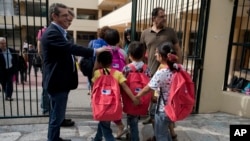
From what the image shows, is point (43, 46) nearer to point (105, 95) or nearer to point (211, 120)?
point (105, 95)

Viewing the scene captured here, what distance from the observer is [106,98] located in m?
2.58

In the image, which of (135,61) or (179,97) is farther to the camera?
(135,61)

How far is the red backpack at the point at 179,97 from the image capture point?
2439 mm

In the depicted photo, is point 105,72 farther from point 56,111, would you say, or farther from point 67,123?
point 67,123

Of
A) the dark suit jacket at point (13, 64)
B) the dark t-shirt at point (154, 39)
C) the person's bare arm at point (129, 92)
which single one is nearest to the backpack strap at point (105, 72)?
the person's bare arm at point (129, 92)

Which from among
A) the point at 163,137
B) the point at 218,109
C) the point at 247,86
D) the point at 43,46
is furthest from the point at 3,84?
the point at 247,86

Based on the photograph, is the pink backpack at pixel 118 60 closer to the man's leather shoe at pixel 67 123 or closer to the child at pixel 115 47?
the child at pixel 115 47

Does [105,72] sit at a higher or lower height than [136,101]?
higher

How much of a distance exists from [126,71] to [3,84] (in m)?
3.45

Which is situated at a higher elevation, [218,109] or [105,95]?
[105,95]

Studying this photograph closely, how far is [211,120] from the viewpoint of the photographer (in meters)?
4.24

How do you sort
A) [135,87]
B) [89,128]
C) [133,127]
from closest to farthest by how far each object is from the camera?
1. [135,87]
2. [133,127]
3. [89,128]

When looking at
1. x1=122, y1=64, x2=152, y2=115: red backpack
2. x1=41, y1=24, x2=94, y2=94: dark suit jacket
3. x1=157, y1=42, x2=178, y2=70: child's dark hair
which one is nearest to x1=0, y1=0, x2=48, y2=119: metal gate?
x1=41, y1=24, x2=94, y2=94: dark suit jacket

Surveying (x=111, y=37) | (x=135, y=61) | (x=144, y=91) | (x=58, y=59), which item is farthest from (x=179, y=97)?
(x=58, y=59)
